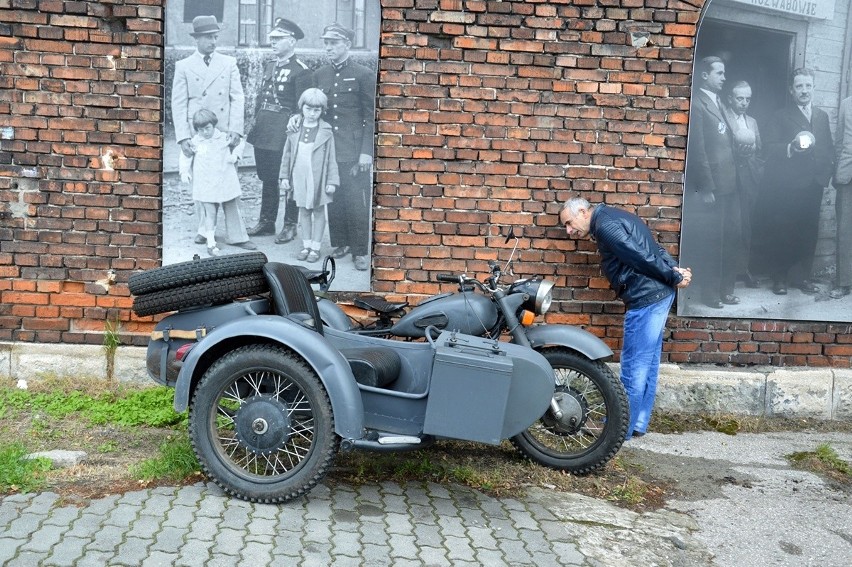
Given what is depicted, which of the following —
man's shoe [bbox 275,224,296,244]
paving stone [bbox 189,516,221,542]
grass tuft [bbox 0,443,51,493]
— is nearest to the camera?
paving stone [bbox 189,516,221,542]

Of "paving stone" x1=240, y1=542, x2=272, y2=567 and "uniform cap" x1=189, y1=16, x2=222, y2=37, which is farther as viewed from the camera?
"uniform cap" x1=189, y1=16, x2=222, y2=37

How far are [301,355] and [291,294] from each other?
52 cm

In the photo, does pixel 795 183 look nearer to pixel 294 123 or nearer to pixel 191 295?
pixel 294 123

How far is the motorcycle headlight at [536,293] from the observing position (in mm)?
5156

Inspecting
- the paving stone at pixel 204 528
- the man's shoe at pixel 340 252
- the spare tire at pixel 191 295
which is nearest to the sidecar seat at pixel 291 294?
the spare tire at pixel 191 295

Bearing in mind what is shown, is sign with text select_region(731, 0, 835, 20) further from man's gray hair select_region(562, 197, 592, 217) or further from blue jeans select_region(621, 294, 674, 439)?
blue jeans select_region(621, 294, 674, 439)

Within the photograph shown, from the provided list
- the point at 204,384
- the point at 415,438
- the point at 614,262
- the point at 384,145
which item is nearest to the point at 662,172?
the point at 614,262

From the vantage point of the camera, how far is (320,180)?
6469mm

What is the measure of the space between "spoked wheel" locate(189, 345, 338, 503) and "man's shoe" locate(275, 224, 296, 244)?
2095 mm

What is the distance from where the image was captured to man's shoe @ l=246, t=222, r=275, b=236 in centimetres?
650

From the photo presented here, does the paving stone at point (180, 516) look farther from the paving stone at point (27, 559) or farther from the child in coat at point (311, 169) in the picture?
the child in coat at point (311, 169)

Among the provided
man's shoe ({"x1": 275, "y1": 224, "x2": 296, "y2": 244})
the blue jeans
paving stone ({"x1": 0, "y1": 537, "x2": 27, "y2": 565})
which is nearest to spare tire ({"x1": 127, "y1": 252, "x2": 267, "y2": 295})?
paving stone ({"x1": 0, "y1": 537, "x2": 27, "y2": 565})

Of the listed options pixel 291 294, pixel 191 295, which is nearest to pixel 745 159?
pixel 291 294

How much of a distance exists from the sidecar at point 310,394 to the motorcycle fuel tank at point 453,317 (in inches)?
13.1
